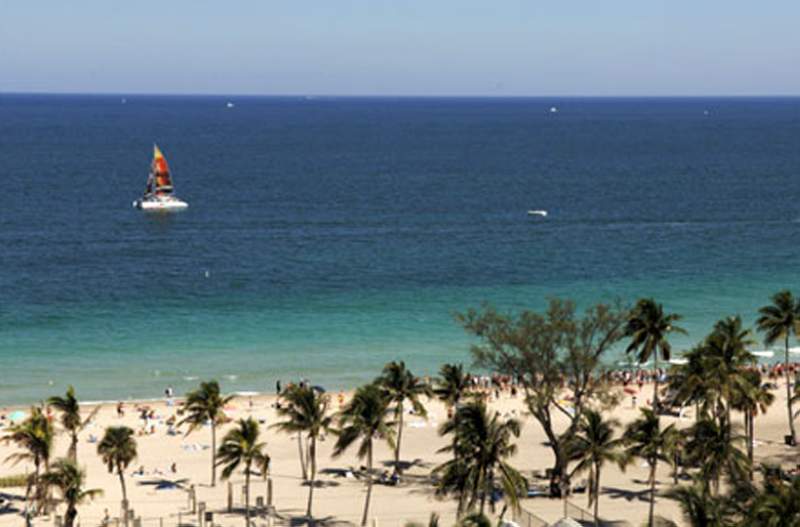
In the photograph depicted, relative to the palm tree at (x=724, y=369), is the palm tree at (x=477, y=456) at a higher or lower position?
lower

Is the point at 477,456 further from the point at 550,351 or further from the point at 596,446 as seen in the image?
the point at 550,351

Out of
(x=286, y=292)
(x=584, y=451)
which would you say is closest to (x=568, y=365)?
(x=584, y=451)

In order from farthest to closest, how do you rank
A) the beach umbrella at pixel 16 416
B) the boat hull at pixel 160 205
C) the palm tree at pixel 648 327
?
the boat hull at pixel 160 205 → the beach umbrella at pixel 16 416 → the palm tree at pixel 648 327

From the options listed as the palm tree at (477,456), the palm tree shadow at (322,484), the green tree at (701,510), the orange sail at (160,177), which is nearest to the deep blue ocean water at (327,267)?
the orange sail at (160,177)

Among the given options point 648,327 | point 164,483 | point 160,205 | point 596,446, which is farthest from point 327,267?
point 596,446

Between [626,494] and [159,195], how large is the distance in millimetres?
101862

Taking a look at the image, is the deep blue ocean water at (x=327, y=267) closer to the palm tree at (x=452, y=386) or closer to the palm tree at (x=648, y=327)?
the palm tree at (x=452, y=386)

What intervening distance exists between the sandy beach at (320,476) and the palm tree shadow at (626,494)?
0.05 m

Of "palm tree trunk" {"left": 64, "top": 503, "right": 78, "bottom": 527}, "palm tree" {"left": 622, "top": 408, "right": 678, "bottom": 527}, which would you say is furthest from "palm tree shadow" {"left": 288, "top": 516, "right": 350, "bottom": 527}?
"palm tree" {"left": 622, "top": 408, "right": 678, "bottom": 527}

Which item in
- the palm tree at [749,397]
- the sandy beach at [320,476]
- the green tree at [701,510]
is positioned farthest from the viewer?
the palm tree at [749,397]

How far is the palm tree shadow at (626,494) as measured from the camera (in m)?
50.8

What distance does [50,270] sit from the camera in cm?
10550

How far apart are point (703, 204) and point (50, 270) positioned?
269 ft

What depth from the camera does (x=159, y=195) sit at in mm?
144375
